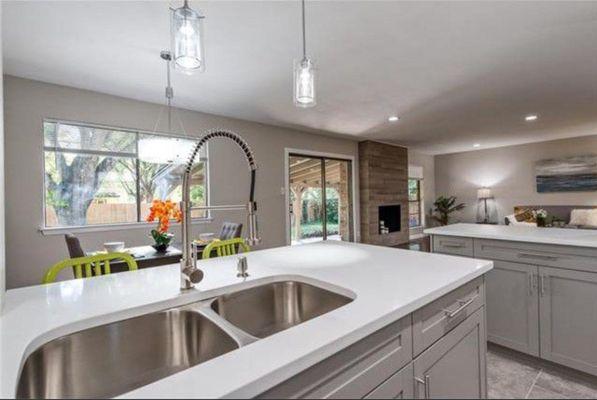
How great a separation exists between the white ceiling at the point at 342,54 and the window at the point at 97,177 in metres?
0.59

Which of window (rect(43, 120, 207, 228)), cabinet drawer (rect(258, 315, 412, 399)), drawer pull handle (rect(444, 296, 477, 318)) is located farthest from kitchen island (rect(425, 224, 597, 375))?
window (rect(43, 120, 207, 228))

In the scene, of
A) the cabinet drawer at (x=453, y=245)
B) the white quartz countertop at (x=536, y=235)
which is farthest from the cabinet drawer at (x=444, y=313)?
the cabinet drawer at (x=453, y=245)

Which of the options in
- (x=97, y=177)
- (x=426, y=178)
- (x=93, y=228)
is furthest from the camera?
(x=426, y=178)

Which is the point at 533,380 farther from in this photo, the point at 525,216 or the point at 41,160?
the point at 525,216

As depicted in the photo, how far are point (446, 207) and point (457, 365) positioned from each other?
7.87m

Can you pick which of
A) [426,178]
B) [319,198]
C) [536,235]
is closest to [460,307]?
[536,235]

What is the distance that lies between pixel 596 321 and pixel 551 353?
1.14 feet

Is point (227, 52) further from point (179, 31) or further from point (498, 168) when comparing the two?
point (498, 168)

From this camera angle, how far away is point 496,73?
3062 mm

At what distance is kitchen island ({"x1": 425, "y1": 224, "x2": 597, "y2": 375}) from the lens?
1835 millimetres

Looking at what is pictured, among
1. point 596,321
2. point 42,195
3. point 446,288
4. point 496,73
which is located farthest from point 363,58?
point 42,195

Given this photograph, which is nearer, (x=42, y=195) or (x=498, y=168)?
(x=42, y=195)

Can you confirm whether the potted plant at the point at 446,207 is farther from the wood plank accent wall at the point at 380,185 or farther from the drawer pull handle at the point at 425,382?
the drawer pull handle at the point at 425,382

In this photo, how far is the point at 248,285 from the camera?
1140mm
